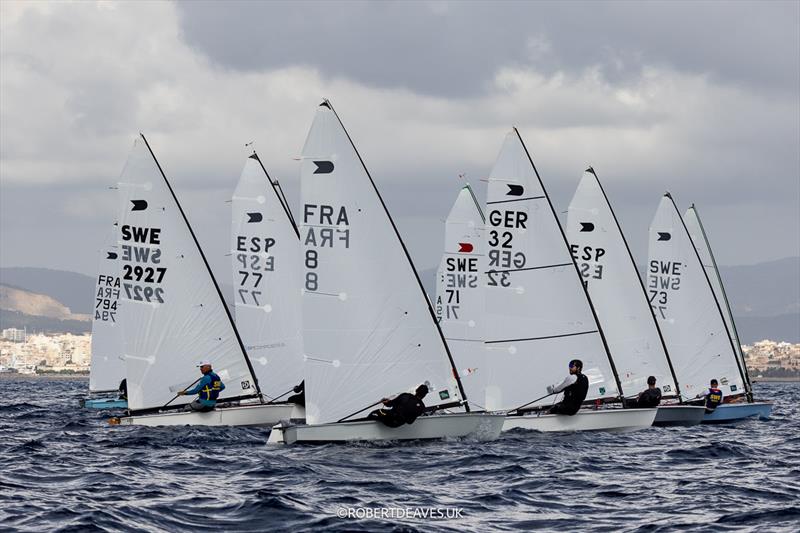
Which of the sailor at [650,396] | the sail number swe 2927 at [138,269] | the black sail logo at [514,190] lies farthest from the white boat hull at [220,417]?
the sailor at [650,396]

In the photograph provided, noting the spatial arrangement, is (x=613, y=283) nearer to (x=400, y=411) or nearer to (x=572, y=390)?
(x=572, y=390)

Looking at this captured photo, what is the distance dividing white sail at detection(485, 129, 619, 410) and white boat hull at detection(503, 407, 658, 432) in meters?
1.05

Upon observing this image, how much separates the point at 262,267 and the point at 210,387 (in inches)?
239

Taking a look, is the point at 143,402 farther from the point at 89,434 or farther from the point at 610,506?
the point at 610,506

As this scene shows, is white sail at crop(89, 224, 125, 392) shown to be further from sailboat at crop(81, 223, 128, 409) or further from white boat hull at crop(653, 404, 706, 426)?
white boat hull at crop(653, 404, 706, 426)

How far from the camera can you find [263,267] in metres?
40.3

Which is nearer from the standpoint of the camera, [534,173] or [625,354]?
[534,173]

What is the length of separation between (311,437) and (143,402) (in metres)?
9.81

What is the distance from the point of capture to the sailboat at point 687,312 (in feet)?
145

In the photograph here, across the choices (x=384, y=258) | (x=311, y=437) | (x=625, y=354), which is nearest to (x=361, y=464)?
(x=311, y=437)

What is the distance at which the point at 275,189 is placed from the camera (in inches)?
1618

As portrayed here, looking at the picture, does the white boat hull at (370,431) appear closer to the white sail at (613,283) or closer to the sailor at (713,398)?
the white sail at (613,283)

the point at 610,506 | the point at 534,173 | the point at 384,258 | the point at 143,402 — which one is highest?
the point at 534,173

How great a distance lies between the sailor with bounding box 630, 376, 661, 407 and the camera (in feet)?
118
